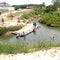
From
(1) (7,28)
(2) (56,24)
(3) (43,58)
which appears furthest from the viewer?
(2) (56,24)

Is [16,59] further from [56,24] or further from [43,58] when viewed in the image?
[56,24]

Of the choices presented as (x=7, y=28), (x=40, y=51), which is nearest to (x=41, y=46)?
(x=40, y=51)

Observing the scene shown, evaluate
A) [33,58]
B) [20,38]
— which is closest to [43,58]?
[33,58]

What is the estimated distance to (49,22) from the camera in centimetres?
5859

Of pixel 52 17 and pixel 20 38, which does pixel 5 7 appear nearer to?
pixel 52 17

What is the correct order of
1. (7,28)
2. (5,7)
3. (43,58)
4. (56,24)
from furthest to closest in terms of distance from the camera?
1. (5,7)
2. (56,24)
3. (7,28)
4. (43,58)

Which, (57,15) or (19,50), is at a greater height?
(19,50)

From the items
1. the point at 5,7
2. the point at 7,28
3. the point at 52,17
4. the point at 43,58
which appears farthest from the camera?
the point at 5,7

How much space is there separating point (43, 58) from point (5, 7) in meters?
65.2

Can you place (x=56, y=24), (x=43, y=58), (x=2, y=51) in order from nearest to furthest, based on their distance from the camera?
1. (x=43, y=58)
2. (x=2, y=51)
3. (x=56, y=24)

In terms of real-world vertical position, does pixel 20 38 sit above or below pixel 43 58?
below

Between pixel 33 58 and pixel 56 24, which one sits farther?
pixel 56 24

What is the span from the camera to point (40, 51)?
1886 centimetres

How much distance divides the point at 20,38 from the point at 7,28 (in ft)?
17.4
